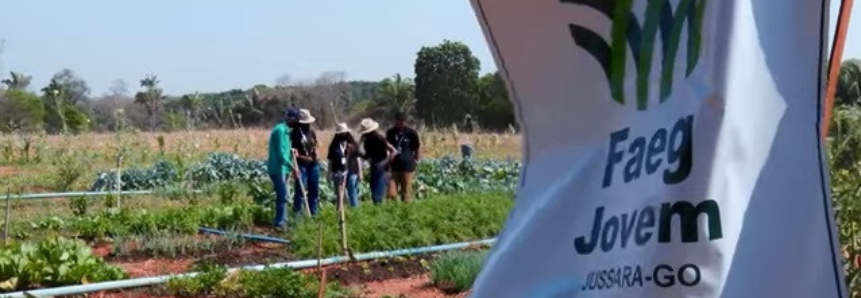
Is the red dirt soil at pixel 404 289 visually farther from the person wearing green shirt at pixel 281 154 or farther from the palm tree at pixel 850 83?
the palm tree at pixel 850 83

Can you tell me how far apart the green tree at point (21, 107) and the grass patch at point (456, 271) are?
40.6 metres

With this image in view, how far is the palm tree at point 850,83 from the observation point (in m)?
3.44

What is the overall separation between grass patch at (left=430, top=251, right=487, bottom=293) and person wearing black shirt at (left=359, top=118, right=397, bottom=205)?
19.6 feet

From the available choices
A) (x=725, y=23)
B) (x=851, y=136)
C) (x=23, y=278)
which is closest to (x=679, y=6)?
(x=725, y=23)

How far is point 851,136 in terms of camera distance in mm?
3178

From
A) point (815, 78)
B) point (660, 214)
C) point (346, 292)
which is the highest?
point (815, 78)

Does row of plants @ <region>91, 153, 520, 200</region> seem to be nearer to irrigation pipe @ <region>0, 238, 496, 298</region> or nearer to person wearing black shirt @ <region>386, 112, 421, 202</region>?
person wearing black shirt @ <region>386, 112, 421, 202</region>

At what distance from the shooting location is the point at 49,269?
10.2m

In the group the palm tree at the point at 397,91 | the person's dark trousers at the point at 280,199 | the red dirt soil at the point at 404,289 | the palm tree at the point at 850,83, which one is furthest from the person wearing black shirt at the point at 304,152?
the palm tree at the point at 397,91

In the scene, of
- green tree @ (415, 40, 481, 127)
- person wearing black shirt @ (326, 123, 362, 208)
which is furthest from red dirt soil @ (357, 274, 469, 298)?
green tree @ (415, 40, 481, 127)

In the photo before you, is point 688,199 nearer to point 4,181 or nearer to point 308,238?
point 308,238

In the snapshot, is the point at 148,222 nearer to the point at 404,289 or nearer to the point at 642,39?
the point at 404,289

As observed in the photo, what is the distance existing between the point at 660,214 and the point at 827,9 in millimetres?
348

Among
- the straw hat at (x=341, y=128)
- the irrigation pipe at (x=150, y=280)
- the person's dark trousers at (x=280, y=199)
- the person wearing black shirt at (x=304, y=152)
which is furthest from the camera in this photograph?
the straw hat at (x=341, y=128)
